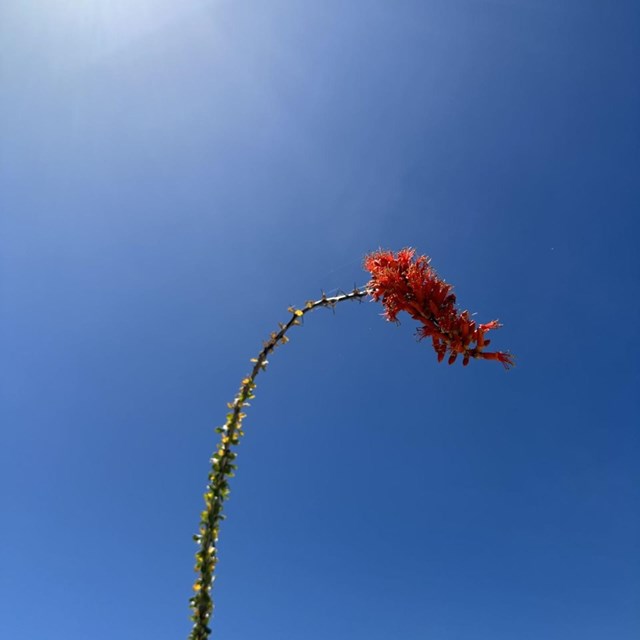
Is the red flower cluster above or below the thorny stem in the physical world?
above

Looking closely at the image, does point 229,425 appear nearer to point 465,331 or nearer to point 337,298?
point 337,298

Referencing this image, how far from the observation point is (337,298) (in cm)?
505

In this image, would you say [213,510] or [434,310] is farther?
[434,310]

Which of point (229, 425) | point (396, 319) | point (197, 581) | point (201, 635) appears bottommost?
point (201, 635)

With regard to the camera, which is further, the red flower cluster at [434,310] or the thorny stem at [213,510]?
the red flower cluster at [434,310]

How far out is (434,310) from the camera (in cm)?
572

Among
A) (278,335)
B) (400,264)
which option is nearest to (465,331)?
(400,264)

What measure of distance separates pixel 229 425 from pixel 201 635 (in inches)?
55.5

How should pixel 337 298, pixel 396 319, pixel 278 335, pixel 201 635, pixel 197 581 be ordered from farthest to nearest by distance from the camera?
pixel 396 319
pixel 337 298
pixel 278 335
pixel 197 581
pixel 201 635

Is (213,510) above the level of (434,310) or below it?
below

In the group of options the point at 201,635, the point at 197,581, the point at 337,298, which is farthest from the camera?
the point at 337,298

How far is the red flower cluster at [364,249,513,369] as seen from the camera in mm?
5703

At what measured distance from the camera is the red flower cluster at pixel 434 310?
18.7 ft

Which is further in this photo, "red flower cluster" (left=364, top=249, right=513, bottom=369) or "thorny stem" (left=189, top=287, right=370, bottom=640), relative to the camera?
"red flower cluster" (left=364, top=249, right=513, bottom=369)
